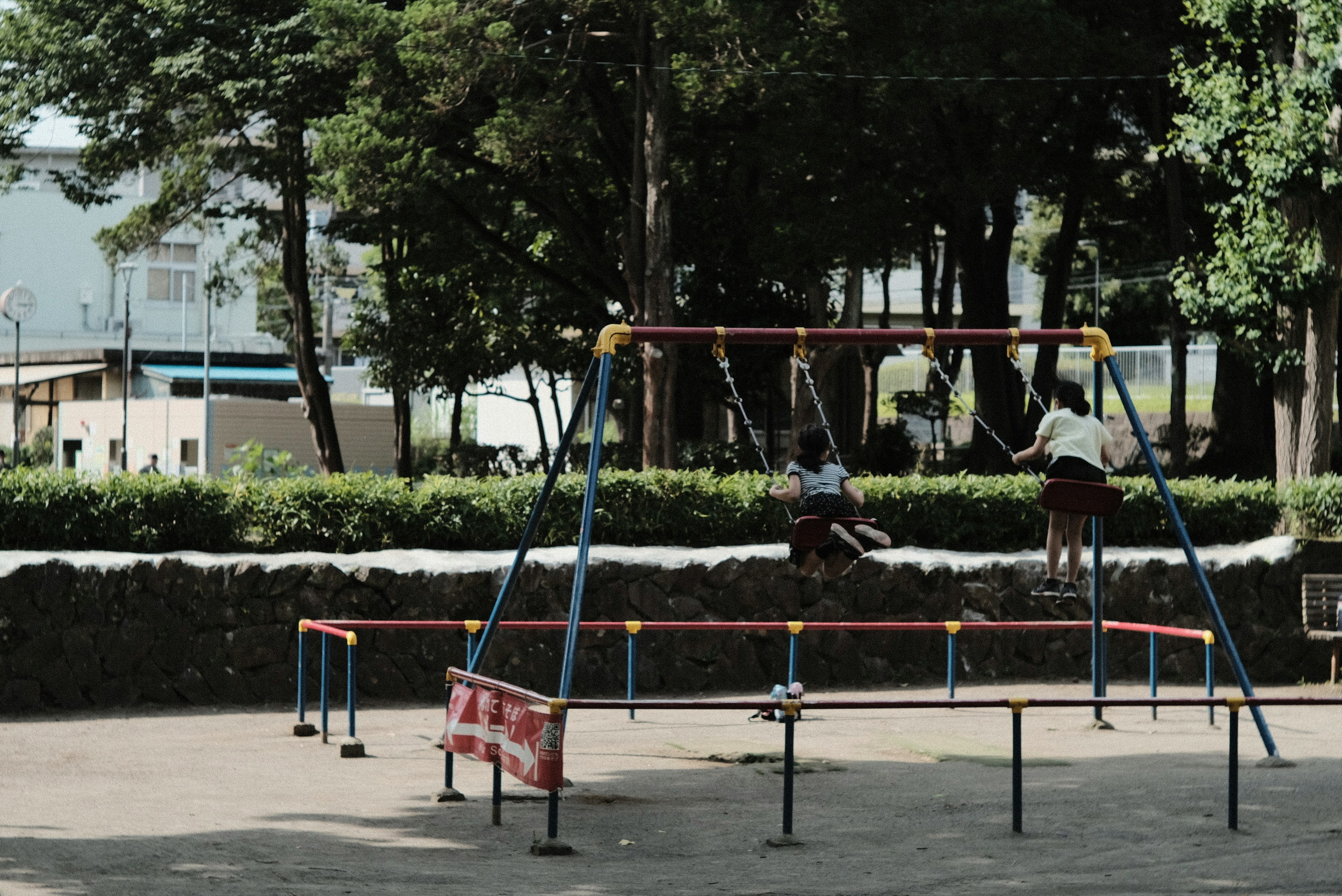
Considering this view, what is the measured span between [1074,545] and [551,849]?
5181 millimetres

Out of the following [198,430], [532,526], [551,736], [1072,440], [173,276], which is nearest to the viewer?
[551,736]

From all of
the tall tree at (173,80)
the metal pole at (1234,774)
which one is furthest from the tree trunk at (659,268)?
the metal pole at (1234,774)

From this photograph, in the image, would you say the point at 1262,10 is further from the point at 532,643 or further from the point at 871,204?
the point at 532,643

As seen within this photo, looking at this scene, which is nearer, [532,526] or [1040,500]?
[532,526]

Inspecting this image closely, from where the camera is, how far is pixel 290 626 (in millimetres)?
13250

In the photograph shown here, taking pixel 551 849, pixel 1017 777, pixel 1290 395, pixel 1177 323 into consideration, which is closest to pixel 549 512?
pixel 551 849

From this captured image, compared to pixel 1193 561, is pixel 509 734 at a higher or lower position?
lower

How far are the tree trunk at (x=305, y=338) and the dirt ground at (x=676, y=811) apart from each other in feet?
50.9

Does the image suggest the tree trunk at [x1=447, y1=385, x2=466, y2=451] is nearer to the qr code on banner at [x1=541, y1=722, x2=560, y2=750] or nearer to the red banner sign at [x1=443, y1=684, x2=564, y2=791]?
the red banner sign at [x1=443, y1=684, x2=564, y2=791]

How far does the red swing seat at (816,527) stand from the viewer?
991cm

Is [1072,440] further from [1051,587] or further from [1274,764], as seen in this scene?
[1274,764]

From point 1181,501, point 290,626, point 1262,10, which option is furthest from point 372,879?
point 1262,10

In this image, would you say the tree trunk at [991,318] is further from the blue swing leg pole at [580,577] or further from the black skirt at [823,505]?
the blue swing leg pole at [580,577]

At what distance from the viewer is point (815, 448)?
34.1 feet
